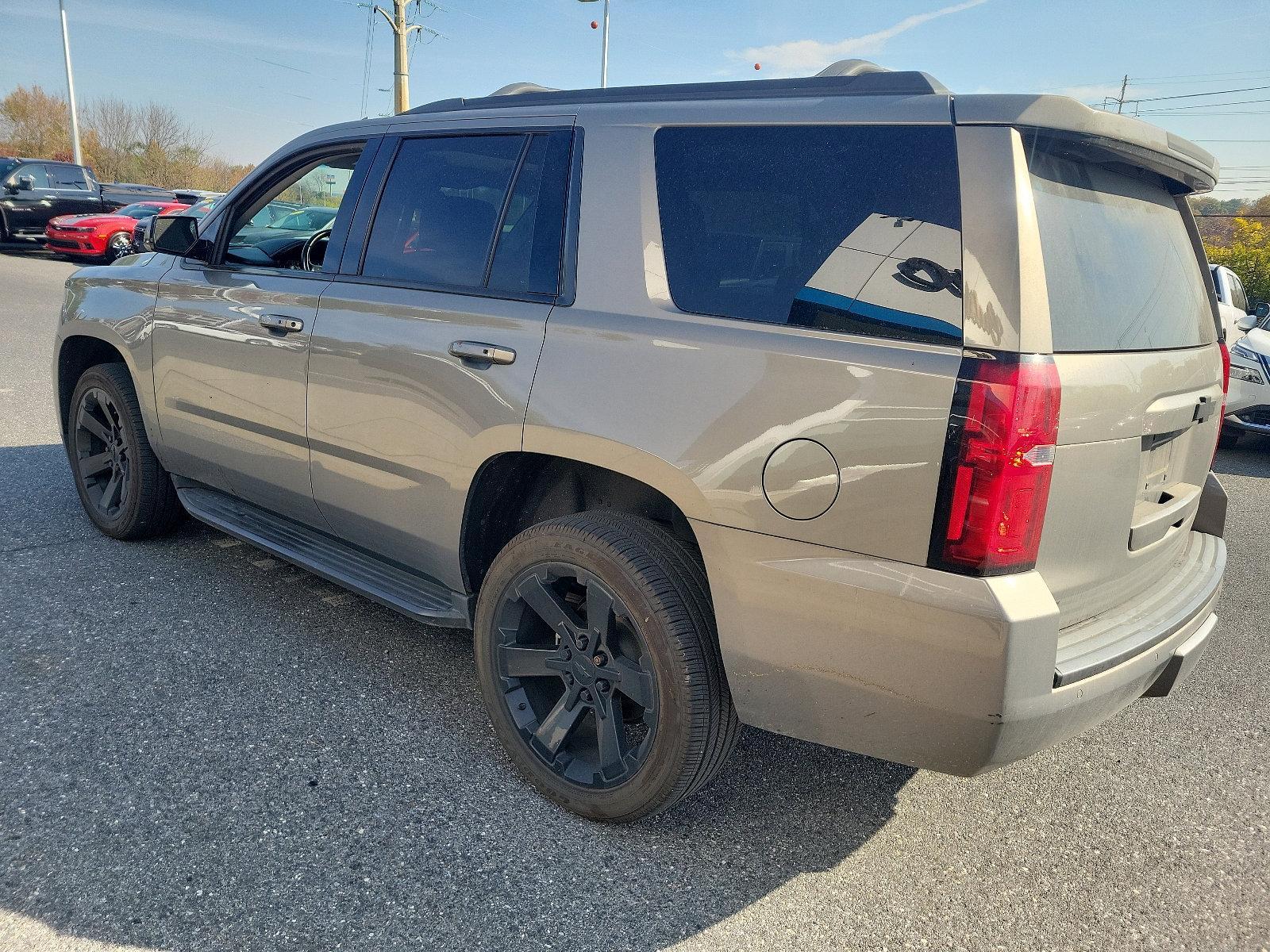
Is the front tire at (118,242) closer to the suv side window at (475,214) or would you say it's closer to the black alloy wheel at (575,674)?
the suv side window at (475,214)

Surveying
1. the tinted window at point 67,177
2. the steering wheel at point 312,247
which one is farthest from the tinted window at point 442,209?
the tinted window at point 67,177

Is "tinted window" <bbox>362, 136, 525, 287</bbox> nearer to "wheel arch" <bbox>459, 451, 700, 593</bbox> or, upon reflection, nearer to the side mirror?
"wheel arch" <bbox>459, 451, 700, 593</bbox>

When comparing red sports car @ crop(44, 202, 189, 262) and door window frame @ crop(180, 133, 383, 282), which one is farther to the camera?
red sports car @ crop(44, 202, 189, 262)

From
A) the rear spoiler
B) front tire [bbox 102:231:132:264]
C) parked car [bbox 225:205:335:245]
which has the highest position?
the rear spoiler

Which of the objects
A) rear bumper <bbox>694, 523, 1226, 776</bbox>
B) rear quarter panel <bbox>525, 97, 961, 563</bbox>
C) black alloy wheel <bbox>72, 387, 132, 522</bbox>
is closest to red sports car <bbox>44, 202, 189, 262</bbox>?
black alloy wheel <bbox>72, 387, 132, 522</bbox>

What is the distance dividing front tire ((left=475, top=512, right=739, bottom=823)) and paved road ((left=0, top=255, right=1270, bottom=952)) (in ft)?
0.56

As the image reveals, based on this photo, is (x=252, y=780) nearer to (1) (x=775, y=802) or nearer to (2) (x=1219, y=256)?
(1) (x=775, y=802)

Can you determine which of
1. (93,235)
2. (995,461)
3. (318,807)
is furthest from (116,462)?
(93,235)

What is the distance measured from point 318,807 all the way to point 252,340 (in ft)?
5.80

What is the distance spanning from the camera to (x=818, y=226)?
2223mm

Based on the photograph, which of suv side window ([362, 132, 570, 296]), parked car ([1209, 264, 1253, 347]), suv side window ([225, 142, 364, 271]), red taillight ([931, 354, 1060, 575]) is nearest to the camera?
red taillight ([931, 354, 1060, 575])

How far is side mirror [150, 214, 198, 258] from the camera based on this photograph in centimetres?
401

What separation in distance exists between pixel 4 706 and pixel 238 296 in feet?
5.25

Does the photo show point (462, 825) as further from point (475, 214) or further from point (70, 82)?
point (70, 82)
